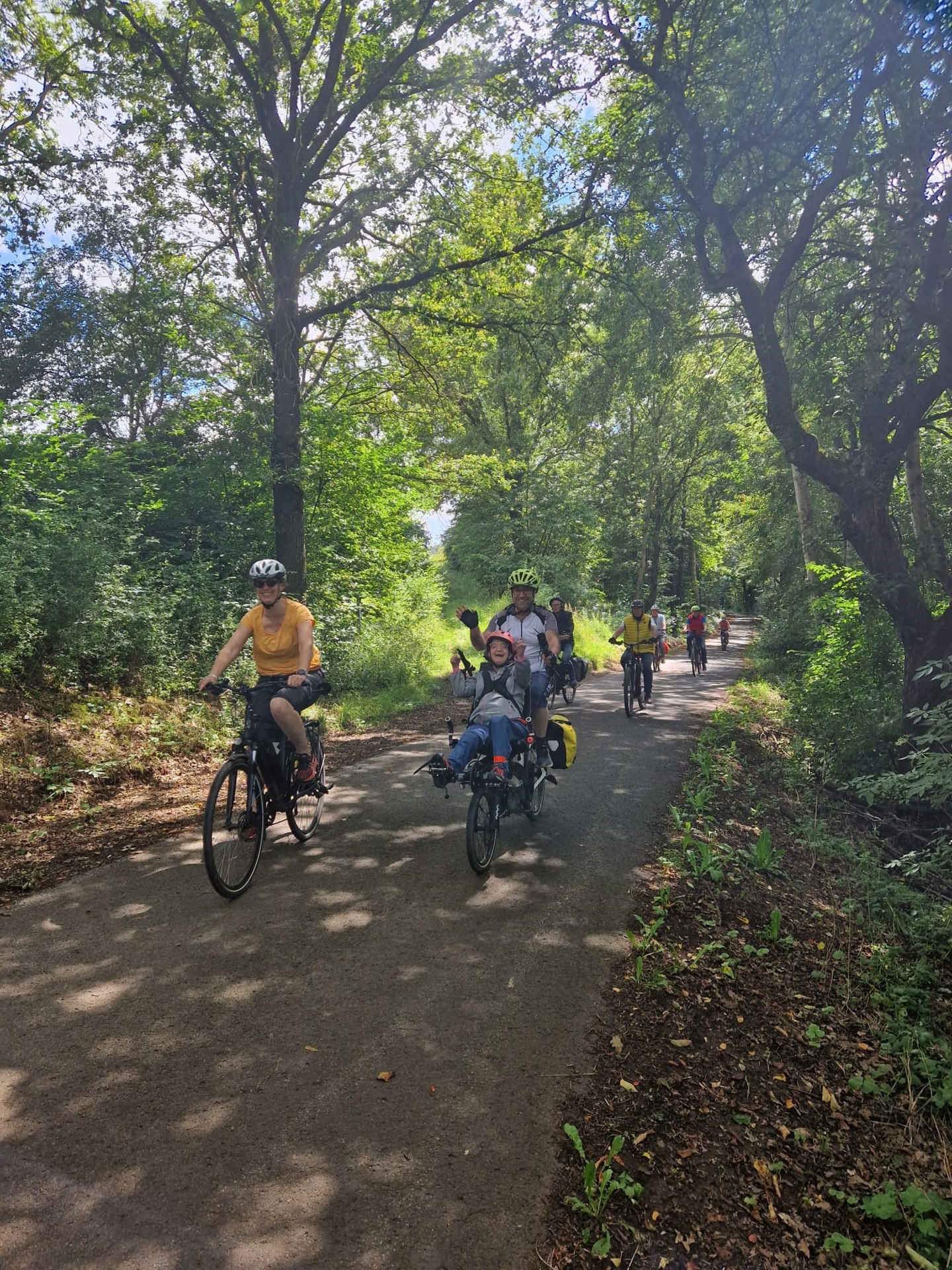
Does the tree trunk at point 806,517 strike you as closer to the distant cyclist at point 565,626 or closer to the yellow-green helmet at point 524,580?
the distant cyclist at point 565,626

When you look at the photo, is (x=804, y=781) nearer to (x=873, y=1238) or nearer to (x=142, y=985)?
(x=873, y=1238)

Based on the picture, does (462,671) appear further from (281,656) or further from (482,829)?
(281,656)

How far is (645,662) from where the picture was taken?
13500mm

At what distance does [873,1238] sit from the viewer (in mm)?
2473

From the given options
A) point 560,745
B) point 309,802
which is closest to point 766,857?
point 560,745

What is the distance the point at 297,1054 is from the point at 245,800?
2.09 metres

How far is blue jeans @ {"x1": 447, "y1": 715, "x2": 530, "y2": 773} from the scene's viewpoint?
543 cm

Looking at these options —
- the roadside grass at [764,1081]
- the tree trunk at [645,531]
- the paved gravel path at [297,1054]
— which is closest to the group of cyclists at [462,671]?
the paved gravel path at [297,1054]

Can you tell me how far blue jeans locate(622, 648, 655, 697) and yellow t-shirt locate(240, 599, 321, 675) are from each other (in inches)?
342

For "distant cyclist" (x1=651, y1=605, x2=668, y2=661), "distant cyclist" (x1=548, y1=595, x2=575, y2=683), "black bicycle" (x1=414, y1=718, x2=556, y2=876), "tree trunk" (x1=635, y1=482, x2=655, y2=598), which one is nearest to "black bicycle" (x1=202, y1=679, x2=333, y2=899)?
"black bicycle" (x1=414, y1=718, x2=556, y2=876)

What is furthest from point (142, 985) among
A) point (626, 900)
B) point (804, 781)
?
point (804, 781)

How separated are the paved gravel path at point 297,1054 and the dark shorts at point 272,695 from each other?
45.7 inches

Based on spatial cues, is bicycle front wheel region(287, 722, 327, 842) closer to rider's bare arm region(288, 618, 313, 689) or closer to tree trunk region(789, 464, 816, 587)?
rider's bare arm region(288, 618, 313, 689)

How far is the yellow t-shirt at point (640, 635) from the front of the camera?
13203mm
